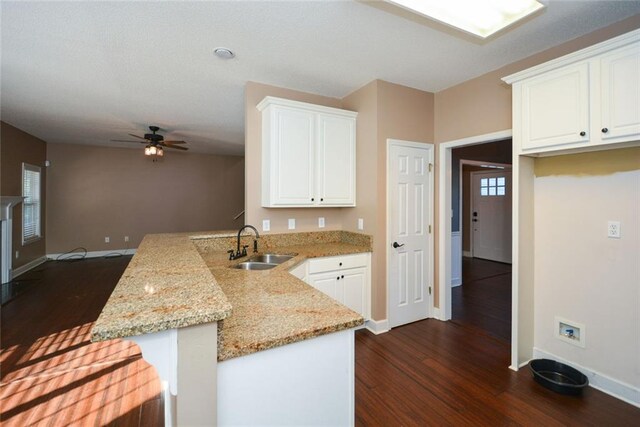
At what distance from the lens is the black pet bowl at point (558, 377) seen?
6.53 ft

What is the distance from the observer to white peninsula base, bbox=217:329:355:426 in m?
0.99

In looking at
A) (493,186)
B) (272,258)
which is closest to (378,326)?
(272,258)

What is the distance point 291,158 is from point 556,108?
2.15 meters

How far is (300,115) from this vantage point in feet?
9.61

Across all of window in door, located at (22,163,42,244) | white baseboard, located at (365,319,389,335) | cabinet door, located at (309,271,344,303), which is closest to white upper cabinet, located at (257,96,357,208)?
cabinet door, located at (309,271,344,303)

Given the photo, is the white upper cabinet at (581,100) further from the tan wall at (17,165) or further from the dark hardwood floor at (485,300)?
the tan wall at (17,165)

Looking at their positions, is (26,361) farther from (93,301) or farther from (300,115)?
(300,115)

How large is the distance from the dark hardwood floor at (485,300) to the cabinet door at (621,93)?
6.55ft

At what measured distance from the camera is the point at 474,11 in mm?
1497

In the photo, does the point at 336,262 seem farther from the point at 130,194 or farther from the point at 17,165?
the point at 130,194

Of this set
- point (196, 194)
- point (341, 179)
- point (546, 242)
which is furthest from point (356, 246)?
point (196, 194)

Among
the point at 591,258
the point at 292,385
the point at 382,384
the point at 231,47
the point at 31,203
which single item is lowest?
the point at 382,384

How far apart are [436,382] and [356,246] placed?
56.8 inches

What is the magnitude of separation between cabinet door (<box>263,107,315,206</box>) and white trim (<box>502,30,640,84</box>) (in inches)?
71.3
